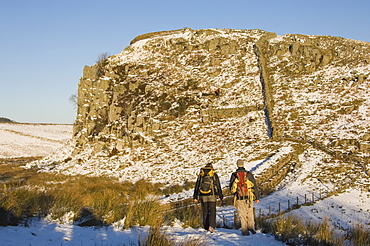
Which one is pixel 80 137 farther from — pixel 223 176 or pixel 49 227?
pixel 49 227

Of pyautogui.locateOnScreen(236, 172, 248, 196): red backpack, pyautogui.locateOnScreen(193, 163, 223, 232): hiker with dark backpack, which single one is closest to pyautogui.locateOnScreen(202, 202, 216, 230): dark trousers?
pyautogui.locateOnScreen(193, 163, 223, 232): hiker with dark backpack

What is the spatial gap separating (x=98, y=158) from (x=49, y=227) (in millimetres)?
28486

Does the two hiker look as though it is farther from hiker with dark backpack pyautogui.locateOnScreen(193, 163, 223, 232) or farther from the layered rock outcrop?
the layered rock outcrop

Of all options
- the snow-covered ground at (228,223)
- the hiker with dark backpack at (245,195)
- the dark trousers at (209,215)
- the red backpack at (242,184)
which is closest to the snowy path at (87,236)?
the snow-covered ground at (228,223)

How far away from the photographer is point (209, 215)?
912cm

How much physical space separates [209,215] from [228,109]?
27525mm

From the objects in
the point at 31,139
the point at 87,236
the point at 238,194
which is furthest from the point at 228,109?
the point at 31,139

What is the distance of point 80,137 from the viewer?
40.8 meters

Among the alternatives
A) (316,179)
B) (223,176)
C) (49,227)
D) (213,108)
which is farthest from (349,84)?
(49,227)

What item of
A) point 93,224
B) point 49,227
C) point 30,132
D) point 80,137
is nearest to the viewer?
point 49,227

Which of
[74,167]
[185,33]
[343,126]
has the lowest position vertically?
[74,167]

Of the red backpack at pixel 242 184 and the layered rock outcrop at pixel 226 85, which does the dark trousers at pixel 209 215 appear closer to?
the red backpack at pixel 242 184

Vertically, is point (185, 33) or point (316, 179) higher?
point (185, 33)

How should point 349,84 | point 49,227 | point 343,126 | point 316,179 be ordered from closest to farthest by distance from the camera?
point 49,227 → point 316,179 → point 343,126 → point 349,84
